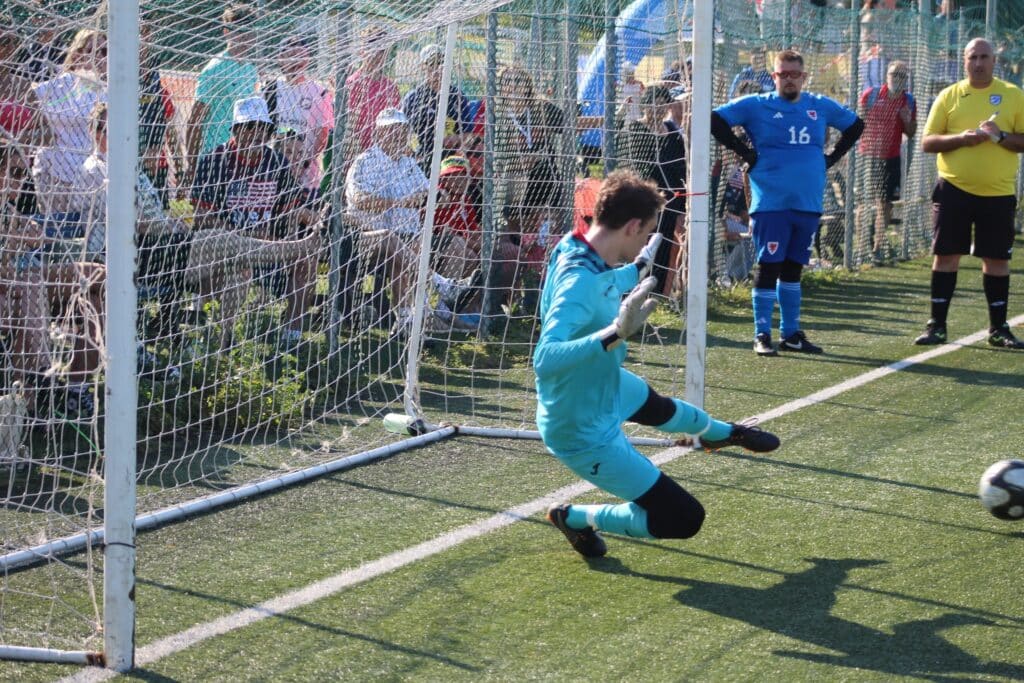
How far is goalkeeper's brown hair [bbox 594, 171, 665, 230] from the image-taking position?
16.2 feet

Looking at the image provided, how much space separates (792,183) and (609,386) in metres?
4.66

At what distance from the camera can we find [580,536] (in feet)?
17.1

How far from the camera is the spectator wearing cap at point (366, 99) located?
7.63 m

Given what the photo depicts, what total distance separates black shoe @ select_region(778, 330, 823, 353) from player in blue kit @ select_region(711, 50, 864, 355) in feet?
0.67

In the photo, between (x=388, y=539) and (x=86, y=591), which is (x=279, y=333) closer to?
(x=388, y=539)

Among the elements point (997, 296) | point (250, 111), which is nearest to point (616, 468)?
point (250, 111)

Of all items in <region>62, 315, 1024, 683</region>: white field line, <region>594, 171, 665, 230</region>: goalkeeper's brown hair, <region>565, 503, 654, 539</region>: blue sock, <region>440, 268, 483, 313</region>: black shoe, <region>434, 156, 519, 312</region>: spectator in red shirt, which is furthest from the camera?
<region>440, 268, 483, 313</region>: black shoe

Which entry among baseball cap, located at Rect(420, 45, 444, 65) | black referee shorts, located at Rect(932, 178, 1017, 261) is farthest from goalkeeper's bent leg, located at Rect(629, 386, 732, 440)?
black referee shorts, located at Rect(932, 178, 1017, 261)

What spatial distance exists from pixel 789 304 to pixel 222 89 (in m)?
4.73

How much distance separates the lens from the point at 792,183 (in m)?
9.27

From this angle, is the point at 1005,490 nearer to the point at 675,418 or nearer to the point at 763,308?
the point at 675,418

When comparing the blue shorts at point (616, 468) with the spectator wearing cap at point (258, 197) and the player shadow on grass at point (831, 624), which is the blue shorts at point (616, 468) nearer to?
the player shadow on grass at point (831, 624)

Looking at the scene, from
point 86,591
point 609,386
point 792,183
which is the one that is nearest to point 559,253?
point 609,386

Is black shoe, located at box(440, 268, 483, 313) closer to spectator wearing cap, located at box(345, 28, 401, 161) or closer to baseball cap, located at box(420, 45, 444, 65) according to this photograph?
spectator wearing cap, located at box(345, 28, 401, 161)
